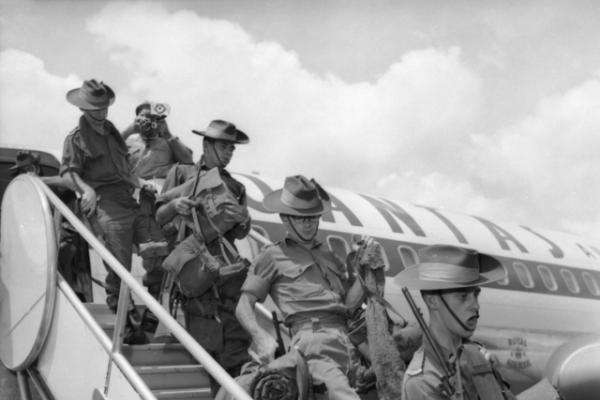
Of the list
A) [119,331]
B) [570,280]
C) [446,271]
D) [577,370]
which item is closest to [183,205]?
[119,331]

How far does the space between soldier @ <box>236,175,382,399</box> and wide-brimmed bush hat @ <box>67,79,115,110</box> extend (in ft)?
6.44

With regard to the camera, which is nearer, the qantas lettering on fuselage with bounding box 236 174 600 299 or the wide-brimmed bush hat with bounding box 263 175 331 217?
the wide-brimmed bush hat with bounding box 263 175 331 217

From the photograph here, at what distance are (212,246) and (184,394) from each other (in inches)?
42.3

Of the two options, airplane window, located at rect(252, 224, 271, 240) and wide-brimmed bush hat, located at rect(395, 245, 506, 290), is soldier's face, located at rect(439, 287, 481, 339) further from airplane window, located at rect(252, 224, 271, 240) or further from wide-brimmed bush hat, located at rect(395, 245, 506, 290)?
airplane window, located at rect(252, 224, 271, 240)

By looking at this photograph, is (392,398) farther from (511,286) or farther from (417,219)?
(511,286)

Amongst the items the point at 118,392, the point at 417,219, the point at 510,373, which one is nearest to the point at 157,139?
the point at 118,392

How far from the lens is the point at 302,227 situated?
4.78 meters

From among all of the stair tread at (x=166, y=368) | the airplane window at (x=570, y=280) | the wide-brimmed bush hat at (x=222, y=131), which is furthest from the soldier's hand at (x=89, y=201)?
the airplane window at (x=570, y=280)

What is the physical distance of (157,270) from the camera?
246 inches

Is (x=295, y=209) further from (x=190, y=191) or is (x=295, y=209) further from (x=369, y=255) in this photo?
(x=190, y=191)

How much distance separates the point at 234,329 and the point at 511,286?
9828 millimetres

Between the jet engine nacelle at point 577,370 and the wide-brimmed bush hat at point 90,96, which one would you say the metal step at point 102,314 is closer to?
the wide-brimmed bush hat at point 90,96

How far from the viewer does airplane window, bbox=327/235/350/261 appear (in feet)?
36.6

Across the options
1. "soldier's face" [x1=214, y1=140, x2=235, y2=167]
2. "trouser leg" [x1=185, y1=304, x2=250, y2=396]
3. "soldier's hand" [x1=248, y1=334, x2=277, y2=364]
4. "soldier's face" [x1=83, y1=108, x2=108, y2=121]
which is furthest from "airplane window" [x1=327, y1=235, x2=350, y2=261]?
"soldier's hand" [x1=248, y1=334, x2=277, y2=364]
